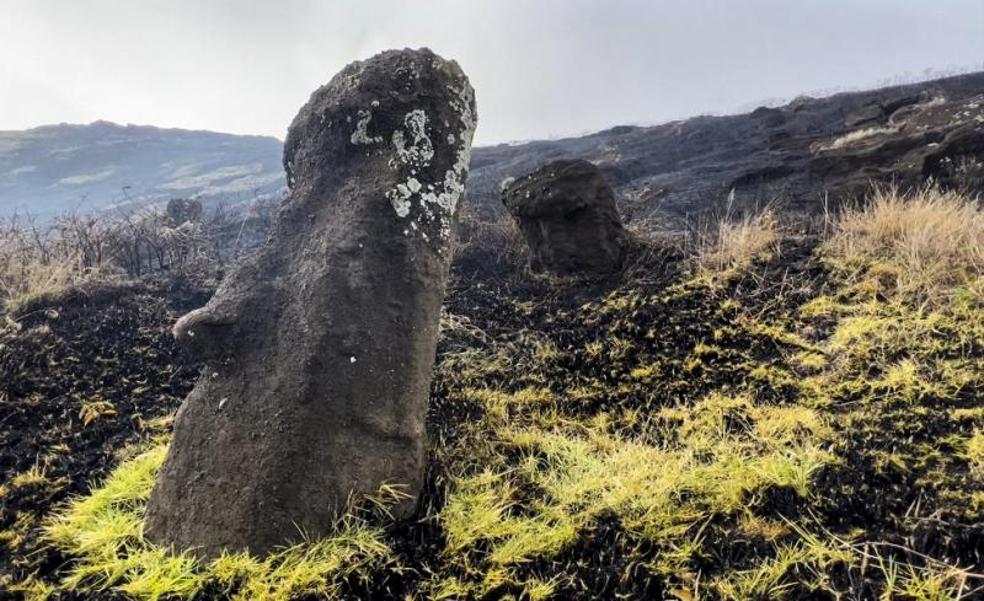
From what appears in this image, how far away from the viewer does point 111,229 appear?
26.0 feet

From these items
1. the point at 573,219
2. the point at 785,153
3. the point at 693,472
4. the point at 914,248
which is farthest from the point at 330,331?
the point at 785,153

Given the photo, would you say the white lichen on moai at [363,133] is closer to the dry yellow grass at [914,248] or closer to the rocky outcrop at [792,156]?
the dry yellow grass at [914,248]

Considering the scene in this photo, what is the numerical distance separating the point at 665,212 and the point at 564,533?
24.1 ft

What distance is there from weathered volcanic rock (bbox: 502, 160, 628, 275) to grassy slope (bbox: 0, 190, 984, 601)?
1.57m

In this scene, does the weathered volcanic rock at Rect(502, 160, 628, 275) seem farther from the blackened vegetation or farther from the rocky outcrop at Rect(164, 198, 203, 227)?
the rocky outcrop at Rect(164, 198, 203, 227)

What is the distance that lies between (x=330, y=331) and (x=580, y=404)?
64.1 inches

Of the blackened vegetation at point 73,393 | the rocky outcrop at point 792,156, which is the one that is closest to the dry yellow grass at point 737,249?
the rocky outcrop at point 792,156

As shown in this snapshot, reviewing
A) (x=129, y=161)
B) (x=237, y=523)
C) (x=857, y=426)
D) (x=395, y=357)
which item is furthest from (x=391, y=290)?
(x=129, y=161)

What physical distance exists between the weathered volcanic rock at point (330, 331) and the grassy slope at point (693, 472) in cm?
18

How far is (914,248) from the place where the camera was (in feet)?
13.4

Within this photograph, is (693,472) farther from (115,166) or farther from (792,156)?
(115,166)

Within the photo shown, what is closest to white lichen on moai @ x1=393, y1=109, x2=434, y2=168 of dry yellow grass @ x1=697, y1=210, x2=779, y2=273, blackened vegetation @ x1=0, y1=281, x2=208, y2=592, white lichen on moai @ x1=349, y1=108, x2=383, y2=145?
white lichen on moai @ x1=349, y1=108, x2=383, y2=145

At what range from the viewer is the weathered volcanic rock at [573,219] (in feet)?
18.8

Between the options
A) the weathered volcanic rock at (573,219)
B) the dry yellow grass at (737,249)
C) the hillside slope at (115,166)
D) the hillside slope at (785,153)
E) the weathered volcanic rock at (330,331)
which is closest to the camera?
the weathered volcanic rock at (330,331)
